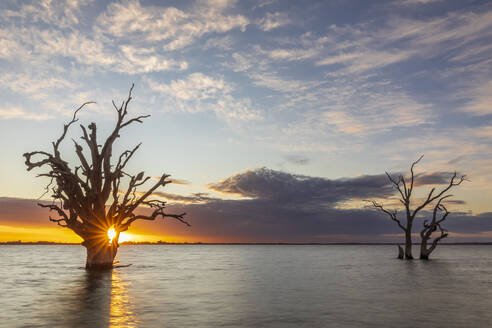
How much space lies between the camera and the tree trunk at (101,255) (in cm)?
3206

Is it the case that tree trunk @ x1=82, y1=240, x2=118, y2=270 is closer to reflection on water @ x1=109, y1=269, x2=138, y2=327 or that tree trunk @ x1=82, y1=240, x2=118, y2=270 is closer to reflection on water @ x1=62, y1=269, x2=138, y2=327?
reflection on water @ x1=62, y1=269, x2=138, y2=327

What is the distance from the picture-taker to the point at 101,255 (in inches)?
1281

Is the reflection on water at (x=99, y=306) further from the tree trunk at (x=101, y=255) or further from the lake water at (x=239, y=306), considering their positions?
the tree trunk at (x=101, y=255)

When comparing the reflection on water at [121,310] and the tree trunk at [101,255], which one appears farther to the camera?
the tree trunk at [101,255]

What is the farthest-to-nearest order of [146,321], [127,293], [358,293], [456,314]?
[358,293]
[127,293]
[456,314]
[146,321]

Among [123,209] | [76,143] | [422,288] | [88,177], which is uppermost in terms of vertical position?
[76,143]

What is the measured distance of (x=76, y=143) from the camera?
3111 centimetres

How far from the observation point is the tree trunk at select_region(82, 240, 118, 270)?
32062 millimetres

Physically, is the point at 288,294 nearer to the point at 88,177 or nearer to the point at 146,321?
the point at 146,321

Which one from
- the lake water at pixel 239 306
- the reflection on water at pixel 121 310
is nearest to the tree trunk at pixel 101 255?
the lake water at pixel 239 306

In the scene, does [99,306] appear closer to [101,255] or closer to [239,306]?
[239,306]

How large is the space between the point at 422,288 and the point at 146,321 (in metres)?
19.3

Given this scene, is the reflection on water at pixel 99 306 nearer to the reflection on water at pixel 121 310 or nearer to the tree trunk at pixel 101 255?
the reflection on water at pixel 121 310

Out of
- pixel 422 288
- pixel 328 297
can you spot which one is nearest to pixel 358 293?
pixel 328 297
